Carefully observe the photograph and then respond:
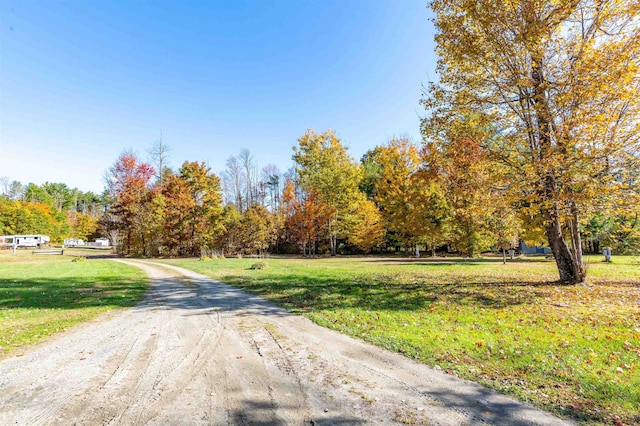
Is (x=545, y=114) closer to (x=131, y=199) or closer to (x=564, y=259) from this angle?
(x=564, y=259)

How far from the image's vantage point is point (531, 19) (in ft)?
29.1

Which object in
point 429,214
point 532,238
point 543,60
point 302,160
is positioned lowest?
point 532,238

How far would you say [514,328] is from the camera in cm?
615

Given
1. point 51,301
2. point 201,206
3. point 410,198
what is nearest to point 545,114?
point 51,301

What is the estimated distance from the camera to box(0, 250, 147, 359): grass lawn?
605 centimetres

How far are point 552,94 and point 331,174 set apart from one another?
75.8ft

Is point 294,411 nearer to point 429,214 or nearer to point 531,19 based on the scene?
point 531,19

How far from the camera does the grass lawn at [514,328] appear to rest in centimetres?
381

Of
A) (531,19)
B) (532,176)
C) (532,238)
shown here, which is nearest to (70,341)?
(532,176)

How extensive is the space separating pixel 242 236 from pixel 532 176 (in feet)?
91.6

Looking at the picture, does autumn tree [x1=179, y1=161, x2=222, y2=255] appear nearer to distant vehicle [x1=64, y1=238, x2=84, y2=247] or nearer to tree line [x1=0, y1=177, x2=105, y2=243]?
tree line [x1=0, y1=177, x2=105, y2=243]

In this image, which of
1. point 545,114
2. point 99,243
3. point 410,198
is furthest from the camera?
point 99,243

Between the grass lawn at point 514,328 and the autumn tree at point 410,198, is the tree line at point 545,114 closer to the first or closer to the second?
the grass lawn at point 514,328

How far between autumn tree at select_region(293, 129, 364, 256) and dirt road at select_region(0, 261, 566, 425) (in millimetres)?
25795
